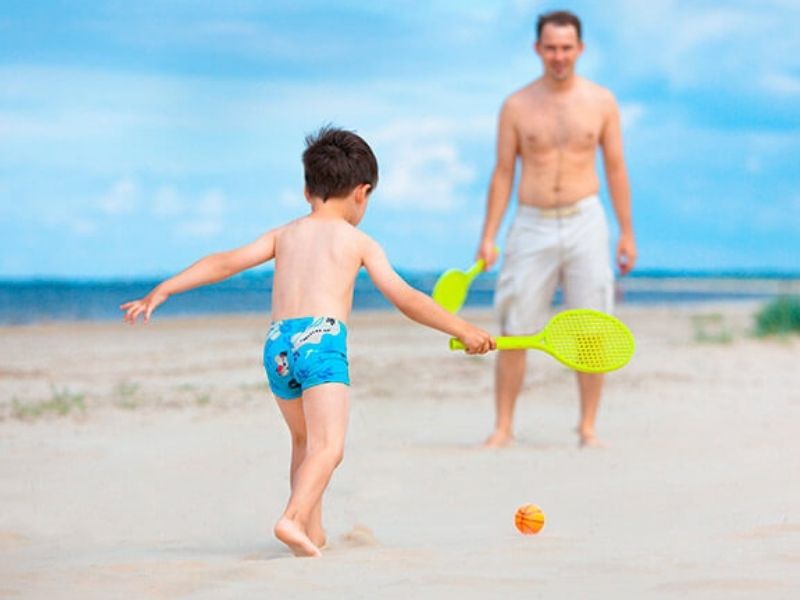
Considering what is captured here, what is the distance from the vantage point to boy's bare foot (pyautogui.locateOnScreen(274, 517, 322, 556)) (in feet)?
10.3

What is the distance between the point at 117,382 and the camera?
8.55 meters

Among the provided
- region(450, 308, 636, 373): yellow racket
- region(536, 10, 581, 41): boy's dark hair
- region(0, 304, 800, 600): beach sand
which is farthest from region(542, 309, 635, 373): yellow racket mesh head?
region(536, 10, 581, 41): boy's dark hair

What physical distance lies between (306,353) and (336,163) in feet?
1.80

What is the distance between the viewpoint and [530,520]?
3746 millimetres

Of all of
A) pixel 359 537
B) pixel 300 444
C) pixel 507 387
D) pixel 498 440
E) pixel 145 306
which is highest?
pixel 145 306

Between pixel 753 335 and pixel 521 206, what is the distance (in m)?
6.25

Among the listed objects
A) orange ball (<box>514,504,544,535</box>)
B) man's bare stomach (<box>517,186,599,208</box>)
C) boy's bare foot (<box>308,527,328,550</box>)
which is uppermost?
man's bare stomach (<box>517,186,599,208</box>)

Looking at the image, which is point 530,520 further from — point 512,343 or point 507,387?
point 507,387

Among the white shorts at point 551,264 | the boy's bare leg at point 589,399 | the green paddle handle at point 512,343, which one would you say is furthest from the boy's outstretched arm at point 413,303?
the boy's bare leg at point 589,399

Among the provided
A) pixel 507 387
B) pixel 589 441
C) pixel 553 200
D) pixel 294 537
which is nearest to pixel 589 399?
pixel 589 441

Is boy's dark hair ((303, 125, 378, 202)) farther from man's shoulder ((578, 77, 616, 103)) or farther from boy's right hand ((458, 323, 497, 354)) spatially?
man's shoulder ((578, 77, 616, 103))

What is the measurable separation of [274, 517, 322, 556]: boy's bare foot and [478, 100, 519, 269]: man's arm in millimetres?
2752

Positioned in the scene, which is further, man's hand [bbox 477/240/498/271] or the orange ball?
man's hand [bbox 477/240/498/271]

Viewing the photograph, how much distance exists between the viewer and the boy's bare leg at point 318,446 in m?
3.25
